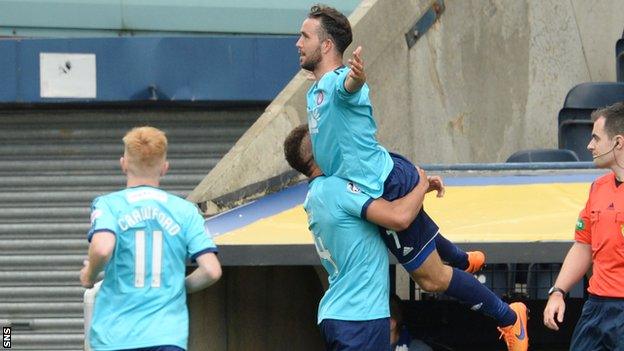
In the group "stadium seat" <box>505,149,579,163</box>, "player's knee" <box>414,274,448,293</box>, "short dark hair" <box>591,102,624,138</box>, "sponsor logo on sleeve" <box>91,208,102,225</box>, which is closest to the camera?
"sponsor logo on sleeve" <box>91,208,102,225</box>

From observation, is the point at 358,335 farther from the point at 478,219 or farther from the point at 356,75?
the point at 478,219

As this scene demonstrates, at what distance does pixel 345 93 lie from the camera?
6449mm

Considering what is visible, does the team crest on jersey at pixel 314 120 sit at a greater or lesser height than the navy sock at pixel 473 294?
greater

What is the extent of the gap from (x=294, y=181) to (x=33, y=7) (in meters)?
3.94

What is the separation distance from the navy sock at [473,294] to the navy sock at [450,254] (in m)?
0.22

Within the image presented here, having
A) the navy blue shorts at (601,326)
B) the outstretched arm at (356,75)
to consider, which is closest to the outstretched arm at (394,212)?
the outstretched arm at (356,75)

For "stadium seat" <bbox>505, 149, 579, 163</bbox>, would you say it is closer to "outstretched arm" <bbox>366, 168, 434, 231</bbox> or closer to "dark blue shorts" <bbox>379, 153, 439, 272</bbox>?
"dark blue shorts" <bbox>379, 153, 439, 272</bbox>

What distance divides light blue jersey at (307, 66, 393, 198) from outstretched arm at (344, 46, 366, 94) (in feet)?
0.23

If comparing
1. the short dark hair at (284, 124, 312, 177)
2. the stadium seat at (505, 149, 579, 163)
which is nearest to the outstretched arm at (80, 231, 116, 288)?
the short dark hair at (284, 124, 312, 177)

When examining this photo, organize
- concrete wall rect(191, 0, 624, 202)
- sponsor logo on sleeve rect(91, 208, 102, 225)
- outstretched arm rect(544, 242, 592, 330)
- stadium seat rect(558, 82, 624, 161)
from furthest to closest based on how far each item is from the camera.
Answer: stadium seat rect(558, 82, 624, 161) < concrete wall rect(191, 0, 624, 202) < outstretched arm rect(544, 242, 592, 330) < sponsor logo on sleeve rect(91, 208, 102, 225)

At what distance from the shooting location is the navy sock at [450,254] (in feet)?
23.7

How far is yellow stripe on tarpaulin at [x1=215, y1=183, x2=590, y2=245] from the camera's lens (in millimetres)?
8500

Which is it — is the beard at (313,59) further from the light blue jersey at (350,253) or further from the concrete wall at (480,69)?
the concrete wall at (480,69)

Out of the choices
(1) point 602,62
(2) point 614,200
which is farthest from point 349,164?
(1) point 602,62
